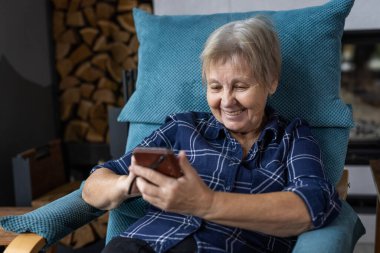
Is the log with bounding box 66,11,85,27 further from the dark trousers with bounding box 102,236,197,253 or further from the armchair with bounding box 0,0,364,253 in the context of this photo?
the dark trousers with bounding box 102,236,197,253

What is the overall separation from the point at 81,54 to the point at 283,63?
5.21ft

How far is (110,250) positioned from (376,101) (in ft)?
5.95

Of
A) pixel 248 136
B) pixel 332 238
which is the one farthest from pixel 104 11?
pixel 332 238

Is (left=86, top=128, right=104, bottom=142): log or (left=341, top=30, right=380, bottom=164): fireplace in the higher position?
(left=341, top=30, right=380, bottom=164): fireplace

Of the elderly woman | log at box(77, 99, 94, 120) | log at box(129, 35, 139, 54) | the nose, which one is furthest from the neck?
log at box(77, 99, 94, 120)

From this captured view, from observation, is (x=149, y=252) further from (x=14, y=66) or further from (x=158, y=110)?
(x=14, y=66)

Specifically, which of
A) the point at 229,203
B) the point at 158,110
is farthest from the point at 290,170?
the point at 158,110

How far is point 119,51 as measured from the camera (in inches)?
109

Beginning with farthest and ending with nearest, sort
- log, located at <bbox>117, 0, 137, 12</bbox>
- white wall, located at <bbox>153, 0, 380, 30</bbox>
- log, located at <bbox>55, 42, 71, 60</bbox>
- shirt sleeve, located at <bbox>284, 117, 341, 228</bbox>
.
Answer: log, located at <bbox>55, 42, 71, 60</bbox>
log, located at <bbox>117, 0, 137, 12</bbox>
white wall, located at <bbox>153, 0, 380, 30</bbox>
shirt sleeve, located at <bbox>284, 117, 341, 228</bbox>

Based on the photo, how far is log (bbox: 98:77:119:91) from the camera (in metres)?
2.80

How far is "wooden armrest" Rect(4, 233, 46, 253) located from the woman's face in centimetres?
54

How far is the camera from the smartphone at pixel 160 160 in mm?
1017

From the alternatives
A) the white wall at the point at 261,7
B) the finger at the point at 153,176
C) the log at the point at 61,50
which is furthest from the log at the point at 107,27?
the finger at the point at 153,176

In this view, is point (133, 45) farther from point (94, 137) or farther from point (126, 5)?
point (94, 137)
